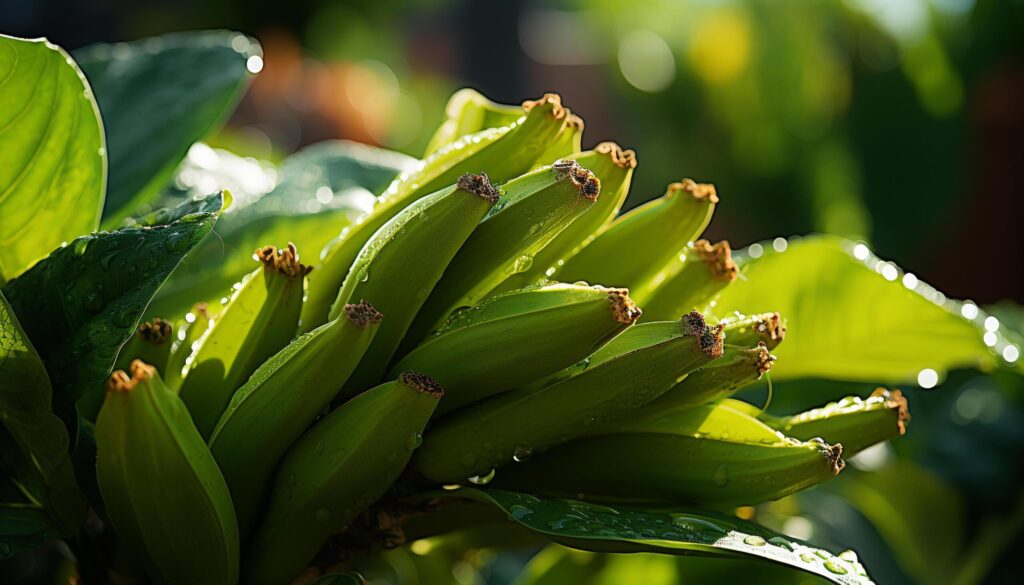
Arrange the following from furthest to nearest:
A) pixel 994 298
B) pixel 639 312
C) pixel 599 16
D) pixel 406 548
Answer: pixel 599 16, pixel 994 298, pixel 406 548, pixel 639 312

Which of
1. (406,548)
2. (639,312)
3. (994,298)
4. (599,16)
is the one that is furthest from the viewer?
(599,16)

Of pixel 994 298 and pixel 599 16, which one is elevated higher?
pixel 599 16

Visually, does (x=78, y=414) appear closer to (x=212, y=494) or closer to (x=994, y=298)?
(x=212, y=494)

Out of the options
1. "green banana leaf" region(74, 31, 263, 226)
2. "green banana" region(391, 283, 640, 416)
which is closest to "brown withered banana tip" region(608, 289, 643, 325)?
"green banana" region(391, 283, 640, 416)

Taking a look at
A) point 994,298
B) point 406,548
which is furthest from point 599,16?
point 406,548

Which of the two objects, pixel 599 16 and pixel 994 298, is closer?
pixel 994 298

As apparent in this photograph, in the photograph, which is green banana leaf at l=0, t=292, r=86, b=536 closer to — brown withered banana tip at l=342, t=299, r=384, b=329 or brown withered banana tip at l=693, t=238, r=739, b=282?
brown withered banana tip at l=342, t=299, r=384, b=329
